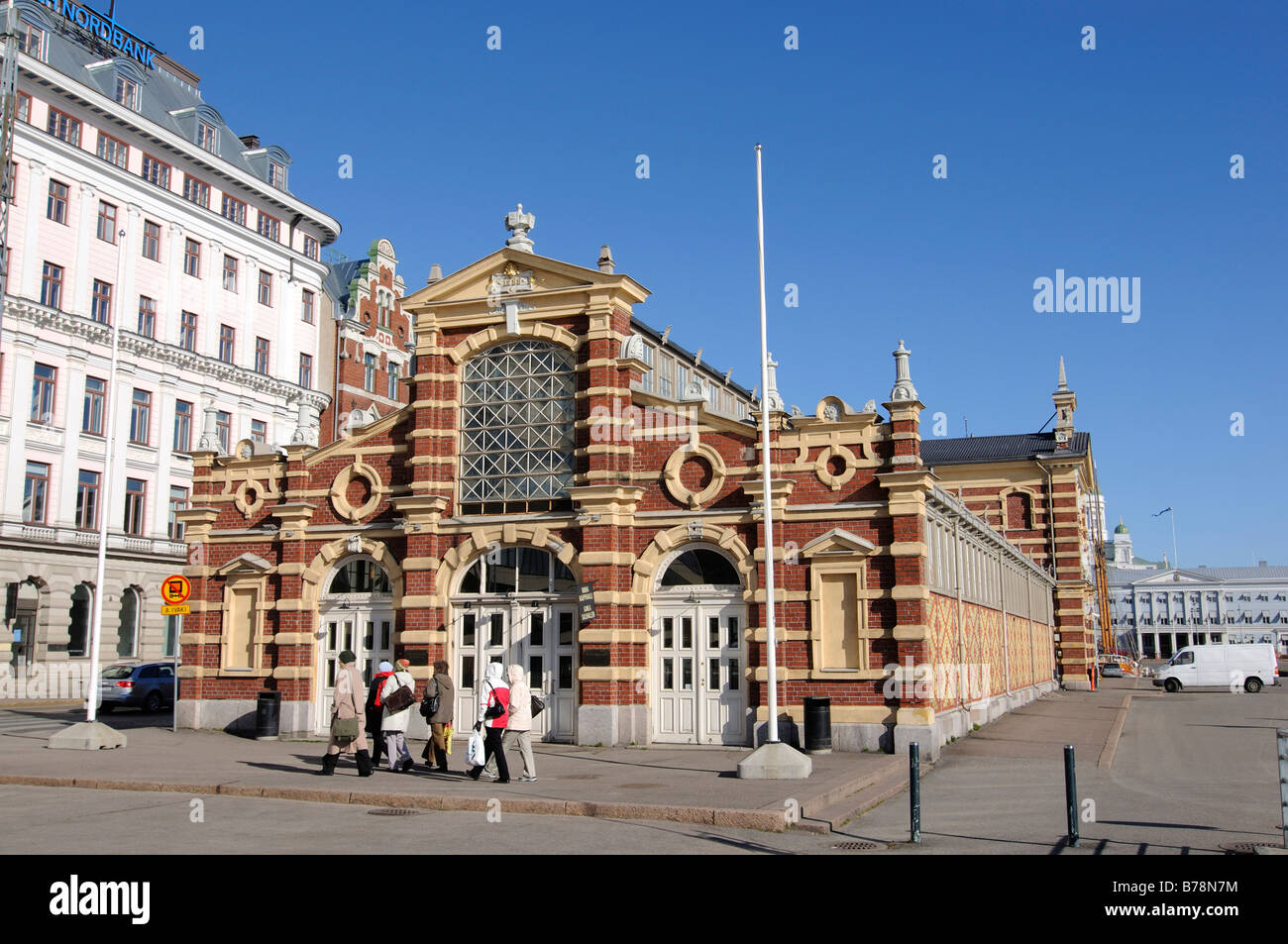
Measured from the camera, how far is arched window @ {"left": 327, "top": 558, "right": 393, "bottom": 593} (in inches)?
997

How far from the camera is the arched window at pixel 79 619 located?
43062mm

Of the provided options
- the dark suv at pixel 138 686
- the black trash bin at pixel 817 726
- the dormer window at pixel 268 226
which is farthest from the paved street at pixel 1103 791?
the dormer window at pixel 268 226

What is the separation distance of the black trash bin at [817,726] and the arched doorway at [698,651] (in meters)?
1.55

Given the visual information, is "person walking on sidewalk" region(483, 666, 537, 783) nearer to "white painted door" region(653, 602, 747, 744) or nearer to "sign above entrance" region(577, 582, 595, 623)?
"sign above entrance" region(577, 582, 595, 623)

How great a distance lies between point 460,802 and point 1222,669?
48.7 metres

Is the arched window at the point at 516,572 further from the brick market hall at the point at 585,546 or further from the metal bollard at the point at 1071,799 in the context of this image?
the metal bollard at the point at 1071,799

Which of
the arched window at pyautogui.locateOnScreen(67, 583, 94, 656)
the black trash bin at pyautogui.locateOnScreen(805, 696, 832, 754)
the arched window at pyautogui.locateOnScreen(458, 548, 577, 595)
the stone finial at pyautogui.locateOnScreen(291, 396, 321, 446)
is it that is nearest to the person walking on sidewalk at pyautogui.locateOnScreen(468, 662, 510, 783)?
the black trash bin at pyautogui.locateOnScreen(805, 696, 832, 754)

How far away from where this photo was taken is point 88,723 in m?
22.2

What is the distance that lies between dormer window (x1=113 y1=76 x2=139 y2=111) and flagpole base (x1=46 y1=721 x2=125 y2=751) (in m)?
33.4

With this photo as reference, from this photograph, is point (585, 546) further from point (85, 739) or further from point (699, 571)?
point (85, 739)
